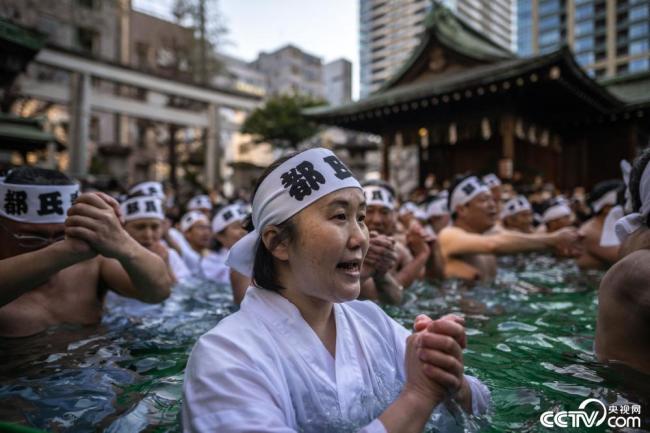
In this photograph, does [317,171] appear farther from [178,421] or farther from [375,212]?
[375,212]

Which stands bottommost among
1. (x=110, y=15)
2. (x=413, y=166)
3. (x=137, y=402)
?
(x=137, y=402)

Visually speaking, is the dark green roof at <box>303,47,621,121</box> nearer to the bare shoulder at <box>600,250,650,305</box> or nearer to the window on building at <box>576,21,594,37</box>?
the bare shoulder at <box>600,250,650,305</box>

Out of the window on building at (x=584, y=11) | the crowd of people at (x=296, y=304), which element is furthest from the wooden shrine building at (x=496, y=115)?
the window on building at (x=584, y=11)

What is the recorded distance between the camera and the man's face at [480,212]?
19.7 ft

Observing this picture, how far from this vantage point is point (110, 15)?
Answer: 102ft

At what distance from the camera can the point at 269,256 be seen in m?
2.12

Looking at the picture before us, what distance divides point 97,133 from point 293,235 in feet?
119

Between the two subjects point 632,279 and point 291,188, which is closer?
point 291,188

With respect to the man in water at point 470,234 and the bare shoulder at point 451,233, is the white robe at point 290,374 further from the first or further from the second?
the bare shoulder at point 451,233

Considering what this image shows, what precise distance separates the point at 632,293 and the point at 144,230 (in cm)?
476

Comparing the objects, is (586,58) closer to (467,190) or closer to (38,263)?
(467,190)

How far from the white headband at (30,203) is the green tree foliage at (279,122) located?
27.0 m

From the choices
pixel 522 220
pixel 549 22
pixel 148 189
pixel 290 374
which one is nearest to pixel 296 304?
pixel 290 374

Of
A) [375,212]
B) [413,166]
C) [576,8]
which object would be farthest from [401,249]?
[576,8]
